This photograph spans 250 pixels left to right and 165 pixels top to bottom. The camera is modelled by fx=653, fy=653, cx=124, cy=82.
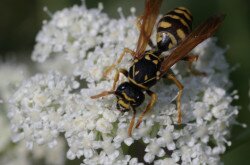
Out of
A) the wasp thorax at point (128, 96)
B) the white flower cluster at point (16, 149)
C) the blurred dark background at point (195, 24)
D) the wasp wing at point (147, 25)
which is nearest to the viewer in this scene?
the wasp thorax at point (128, 96)

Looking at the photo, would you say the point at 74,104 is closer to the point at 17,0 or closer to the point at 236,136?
the point at 236,136

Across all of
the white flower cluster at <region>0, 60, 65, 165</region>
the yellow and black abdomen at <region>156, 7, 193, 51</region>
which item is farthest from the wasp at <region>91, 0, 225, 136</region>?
the white flower cluster at <region>0, 60, 65, 165</region>

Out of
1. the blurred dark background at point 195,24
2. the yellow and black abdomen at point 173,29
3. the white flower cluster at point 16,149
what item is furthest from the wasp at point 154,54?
the blurred dark background at point 195,24

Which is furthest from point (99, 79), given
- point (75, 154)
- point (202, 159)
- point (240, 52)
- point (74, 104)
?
point (240, 52)

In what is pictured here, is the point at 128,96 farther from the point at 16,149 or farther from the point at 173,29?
the point at 16,149

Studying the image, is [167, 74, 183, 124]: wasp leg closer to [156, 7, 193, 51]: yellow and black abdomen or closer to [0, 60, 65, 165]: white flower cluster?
[156, 7, 193, 51]: yellow and black abdomen

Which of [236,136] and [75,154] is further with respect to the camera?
[236,136]

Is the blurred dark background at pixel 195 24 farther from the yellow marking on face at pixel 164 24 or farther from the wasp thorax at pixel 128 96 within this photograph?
the wasp thorax at pixel 128 96
